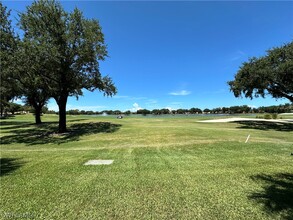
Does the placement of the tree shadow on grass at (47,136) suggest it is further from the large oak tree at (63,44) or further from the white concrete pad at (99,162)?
the white concrete pad at (99,162)

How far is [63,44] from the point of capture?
17031 mm

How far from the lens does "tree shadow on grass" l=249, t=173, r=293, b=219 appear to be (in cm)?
405

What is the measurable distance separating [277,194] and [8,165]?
8.99 metres

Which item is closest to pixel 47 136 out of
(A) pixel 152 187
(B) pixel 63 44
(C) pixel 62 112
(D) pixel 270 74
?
→ (C) pixel 62 112

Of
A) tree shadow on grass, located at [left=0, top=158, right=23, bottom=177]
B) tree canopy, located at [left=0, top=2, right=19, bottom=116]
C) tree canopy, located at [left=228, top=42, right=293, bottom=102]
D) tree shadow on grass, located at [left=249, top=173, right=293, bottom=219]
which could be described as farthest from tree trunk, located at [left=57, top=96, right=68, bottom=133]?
tree canopy, located at [left=228, top=42, right=293, bottom=102]

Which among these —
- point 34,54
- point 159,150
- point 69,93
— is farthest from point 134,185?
point 69,93

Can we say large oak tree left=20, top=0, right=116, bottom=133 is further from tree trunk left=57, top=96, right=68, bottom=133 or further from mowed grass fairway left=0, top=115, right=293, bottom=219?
mowed grass fairway left=0, top=115, right=293, bottom=219

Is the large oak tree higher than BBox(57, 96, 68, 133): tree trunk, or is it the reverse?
the large oak tree

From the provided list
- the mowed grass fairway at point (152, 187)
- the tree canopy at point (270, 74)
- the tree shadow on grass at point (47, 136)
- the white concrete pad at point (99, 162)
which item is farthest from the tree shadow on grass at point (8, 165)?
the tree canopy at point (270, 74)

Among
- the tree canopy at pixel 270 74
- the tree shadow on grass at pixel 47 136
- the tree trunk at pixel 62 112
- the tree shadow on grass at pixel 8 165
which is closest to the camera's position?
the tree shadow on grass at pixel 8 165

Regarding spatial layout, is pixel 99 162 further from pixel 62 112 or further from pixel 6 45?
pixel 6 45

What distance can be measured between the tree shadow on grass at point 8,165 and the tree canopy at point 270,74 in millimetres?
23480

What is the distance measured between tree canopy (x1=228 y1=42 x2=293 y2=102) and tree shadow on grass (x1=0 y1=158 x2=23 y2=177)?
23.5 meters

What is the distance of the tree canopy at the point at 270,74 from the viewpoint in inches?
857
